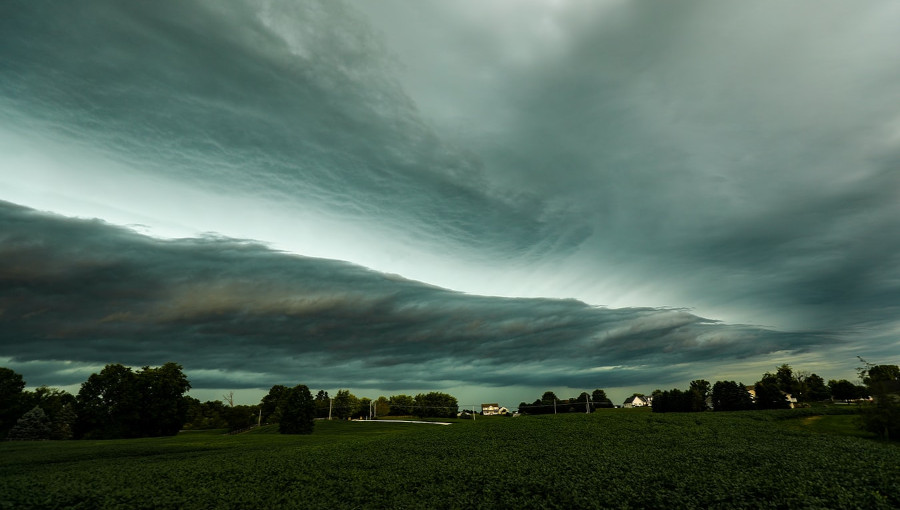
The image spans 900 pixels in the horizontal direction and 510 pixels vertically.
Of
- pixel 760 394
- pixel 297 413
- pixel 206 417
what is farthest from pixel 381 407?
pixel 760 394

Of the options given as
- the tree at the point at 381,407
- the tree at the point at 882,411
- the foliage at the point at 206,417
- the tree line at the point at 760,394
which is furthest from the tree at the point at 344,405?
the tree at the point at 882,411

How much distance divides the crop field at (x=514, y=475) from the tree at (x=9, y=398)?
73.7m

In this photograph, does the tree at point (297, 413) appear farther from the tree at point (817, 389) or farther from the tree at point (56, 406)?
the tree at point (817, 389)

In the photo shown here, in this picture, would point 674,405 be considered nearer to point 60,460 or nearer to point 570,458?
point 570,458

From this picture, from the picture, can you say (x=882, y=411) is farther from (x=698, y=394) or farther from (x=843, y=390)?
(x=843, y=390)

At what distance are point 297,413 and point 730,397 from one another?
8061 cm

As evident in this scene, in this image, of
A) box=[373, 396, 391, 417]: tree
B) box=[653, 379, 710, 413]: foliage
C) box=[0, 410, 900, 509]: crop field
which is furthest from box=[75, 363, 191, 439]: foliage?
box=[653, 379, 710, 413]: foliage

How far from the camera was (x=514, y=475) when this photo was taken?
23984 mm

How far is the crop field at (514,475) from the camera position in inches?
731

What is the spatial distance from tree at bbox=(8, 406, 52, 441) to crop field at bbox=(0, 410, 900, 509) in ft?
186

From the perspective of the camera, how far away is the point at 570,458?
2852cm

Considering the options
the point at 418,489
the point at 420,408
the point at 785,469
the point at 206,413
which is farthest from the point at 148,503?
the point at 206,413

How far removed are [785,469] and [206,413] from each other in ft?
528

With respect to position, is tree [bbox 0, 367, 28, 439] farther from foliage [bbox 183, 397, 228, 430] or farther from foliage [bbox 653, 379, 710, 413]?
foliage [bbox 653, 379, 710, 413]
